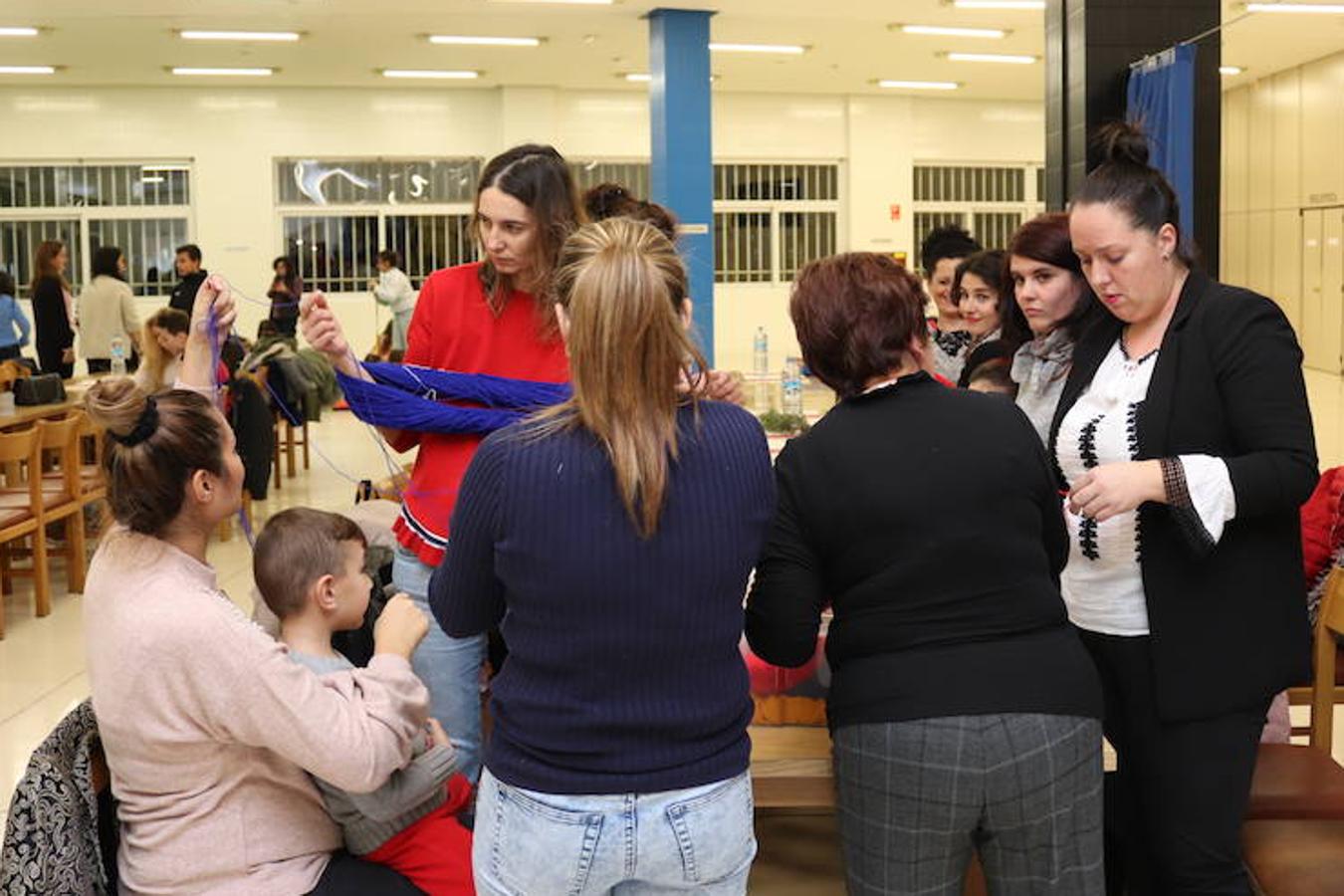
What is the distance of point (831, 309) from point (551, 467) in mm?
464

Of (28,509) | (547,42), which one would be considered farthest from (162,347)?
(547,42)

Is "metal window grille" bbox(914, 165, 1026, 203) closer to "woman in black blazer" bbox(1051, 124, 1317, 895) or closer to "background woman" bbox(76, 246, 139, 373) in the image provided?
"background woman" bbox(76, 246, 139, 373)

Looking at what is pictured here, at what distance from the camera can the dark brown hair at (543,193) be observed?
2.45 m

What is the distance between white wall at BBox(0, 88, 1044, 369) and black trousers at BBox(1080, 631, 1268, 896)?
604 inches

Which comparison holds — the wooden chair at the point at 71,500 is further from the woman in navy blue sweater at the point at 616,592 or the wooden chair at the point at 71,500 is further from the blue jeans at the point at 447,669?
the woman in navy blue sweater at the point at 616,592

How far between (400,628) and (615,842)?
2.29 ft

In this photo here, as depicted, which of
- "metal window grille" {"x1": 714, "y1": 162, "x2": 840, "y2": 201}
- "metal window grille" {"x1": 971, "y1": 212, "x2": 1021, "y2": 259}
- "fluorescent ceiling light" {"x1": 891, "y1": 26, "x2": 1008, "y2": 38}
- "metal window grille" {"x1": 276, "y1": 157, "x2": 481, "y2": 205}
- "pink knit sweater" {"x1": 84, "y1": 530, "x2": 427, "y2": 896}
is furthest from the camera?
"metal window grille" {"x1": 971, "y1": 212, "x2": 1021, "y2": 259}

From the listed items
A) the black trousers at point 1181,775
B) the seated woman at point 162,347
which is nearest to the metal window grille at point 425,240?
the seated woman at point 162,347

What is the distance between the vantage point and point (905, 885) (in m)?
1.80

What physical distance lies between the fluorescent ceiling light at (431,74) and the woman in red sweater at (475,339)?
14.6 m

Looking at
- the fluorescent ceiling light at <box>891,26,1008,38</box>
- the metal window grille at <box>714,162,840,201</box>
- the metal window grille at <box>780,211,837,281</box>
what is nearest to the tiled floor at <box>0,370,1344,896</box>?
the fluorescent ceiling light at <box>891,26,1008,38</box>

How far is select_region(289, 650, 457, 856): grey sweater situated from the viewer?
213cm

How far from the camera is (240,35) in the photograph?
13.9 meters

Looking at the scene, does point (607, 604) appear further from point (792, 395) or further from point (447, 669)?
point (792, 395)
